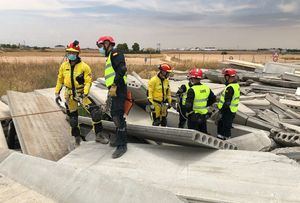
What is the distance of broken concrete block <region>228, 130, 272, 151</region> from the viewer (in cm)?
575

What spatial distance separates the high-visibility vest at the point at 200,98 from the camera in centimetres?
597

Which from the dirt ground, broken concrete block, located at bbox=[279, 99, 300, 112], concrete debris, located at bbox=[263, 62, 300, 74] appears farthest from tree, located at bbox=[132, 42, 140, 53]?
broken concrete block, located at bbox=[279, 99, 300, 112]

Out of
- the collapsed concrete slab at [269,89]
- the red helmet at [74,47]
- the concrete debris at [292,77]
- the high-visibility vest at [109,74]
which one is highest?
the red helmet at [74,47]

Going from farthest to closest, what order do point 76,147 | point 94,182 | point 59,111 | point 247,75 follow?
point 247,75 < point 59,111 < point 76,147 < point 94,182

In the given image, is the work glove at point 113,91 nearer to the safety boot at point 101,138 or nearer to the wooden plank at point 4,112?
the safety boot at point 101,138

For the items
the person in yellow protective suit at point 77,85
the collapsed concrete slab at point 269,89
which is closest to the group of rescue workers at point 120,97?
the person in yellow protective suit at point 77,85

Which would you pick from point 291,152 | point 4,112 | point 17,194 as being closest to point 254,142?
point 291,152

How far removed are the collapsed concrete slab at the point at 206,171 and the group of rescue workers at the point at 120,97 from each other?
0.36 m

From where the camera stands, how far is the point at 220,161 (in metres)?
4.34

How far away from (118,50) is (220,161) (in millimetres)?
2132

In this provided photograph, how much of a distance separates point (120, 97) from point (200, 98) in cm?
A: 157

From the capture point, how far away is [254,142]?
229 inches

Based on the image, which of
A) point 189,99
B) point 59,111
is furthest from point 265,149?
point 59,111

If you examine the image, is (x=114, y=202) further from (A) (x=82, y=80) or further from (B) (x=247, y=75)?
(B) (x=247, y=75)
